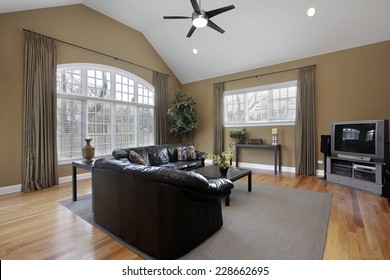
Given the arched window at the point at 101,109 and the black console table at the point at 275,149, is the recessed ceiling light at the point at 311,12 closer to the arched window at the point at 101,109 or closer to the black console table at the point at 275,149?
the black console table at the point at 275,149

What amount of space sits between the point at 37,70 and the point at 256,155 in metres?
5.68

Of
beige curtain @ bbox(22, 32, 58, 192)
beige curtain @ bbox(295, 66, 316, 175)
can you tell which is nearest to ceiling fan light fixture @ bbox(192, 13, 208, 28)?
beige curtain @ bbox(22, 32, 58, 192)

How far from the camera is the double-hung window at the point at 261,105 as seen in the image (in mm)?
5305

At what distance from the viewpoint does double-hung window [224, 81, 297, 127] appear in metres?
5.30

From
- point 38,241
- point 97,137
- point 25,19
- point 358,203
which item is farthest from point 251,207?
point 25,19

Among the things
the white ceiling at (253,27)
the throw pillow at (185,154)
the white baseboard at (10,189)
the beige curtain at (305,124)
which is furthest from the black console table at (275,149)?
the white baseboard at (10,189)

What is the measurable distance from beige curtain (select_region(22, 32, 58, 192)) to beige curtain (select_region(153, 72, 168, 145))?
281cm

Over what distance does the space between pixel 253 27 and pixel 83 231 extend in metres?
5.18

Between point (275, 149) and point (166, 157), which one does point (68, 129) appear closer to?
point (166, 157)

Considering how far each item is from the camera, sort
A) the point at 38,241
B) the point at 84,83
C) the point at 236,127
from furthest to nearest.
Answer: the point at 236,127 → the point at 84,83 → the point at 38,241

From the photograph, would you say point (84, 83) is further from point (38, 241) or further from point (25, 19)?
point (38, 241)

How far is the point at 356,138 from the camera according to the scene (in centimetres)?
382

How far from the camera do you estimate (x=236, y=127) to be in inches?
245

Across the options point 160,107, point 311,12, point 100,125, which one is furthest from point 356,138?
point 100,125
